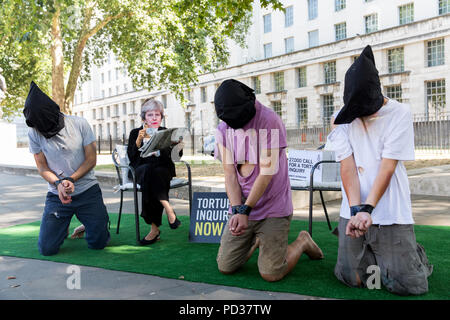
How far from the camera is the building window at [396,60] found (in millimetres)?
34625

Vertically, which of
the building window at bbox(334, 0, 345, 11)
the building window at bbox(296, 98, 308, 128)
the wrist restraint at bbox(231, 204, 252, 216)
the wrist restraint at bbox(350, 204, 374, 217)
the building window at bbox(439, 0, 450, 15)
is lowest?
Result: the wrist restraint at bbox(231, 204, 252, 216)

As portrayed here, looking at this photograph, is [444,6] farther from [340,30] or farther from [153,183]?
[153,183]

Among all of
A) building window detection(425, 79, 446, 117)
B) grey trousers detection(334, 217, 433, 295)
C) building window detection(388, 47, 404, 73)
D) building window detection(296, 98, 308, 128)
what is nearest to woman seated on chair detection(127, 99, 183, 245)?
grey trousers detection(334, 217, 433, 295)

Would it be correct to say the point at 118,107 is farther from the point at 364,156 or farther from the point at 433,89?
the point at 364,156

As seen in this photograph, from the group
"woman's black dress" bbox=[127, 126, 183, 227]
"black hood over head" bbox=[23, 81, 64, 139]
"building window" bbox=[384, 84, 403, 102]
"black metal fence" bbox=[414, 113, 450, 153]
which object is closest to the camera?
"black hood over head" bbox=[23, 81, 64, 139]

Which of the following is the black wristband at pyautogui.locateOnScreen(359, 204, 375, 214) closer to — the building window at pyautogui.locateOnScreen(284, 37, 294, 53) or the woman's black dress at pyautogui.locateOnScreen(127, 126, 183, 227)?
the woman's black dress at pyautogui.locateOnScreen(127, 126, 183, 227)

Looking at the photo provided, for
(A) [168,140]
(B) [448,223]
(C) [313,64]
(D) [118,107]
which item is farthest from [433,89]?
(D) [118,107]

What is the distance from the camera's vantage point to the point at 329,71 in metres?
39.7

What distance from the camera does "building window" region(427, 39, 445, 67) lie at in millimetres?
32000

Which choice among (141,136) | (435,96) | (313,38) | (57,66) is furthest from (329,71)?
(141,136)

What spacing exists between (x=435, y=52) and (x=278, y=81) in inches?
614

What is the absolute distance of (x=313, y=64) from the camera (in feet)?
133

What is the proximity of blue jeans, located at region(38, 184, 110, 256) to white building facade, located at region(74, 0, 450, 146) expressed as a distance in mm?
20191
